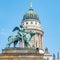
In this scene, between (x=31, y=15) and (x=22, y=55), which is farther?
(x=31, y=15)

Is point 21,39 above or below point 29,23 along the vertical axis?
below

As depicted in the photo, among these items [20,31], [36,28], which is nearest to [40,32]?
[36,28]

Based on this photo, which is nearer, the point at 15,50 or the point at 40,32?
the point at 15,50

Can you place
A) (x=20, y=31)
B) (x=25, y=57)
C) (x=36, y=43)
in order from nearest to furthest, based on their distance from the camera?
(x=25, y=57) → (x=20, y=31) → (x=36, y=43)

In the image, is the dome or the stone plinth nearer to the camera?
the stone plinth

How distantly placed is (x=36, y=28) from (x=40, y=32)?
7.73ft

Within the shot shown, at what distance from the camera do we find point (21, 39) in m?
52.9

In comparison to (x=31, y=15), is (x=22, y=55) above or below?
below

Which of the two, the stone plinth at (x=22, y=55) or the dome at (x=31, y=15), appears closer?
the stone plinth at (x=22, y=55)

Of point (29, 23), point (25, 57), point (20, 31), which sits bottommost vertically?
point (25, 57)

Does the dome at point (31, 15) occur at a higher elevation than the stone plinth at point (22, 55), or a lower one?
higher

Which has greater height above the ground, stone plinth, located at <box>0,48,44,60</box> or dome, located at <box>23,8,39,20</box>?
dome, located at <box>23,8,39,20</box>

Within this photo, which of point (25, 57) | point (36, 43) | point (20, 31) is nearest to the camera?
point (25, 57)

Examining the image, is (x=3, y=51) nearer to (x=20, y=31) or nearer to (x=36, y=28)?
(x=20, y=31)
